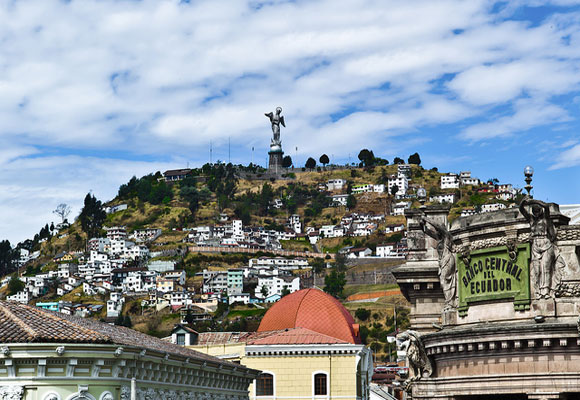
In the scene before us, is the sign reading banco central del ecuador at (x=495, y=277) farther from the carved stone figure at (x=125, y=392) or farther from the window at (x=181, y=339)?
the window at (x=181, y=339)

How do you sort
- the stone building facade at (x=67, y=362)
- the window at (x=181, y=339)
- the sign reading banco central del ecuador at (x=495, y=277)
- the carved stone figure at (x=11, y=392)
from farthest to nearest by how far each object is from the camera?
1. the window at (x=181, y=339)
2. the stone building facade at (x=67, y=362)
3. the carved stone figure at (x=11, y=392)
4. the sign reading banco central del ecuador at (x=495, y=277)

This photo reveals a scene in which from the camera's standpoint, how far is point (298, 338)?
70562 mm

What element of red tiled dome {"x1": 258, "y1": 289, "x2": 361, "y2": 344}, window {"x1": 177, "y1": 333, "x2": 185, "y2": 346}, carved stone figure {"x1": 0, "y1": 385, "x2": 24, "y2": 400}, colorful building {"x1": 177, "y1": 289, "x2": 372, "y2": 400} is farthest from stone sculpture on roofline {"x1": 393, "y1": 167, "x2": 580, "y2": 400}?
window {"x1": 177, "y1": 333, "x2": 185, "y2": 346}

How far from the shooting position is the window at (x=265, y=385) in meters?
69.7

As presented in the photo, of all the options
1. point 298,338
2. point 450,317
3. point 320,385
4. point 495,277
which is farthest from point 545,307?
point 298,338

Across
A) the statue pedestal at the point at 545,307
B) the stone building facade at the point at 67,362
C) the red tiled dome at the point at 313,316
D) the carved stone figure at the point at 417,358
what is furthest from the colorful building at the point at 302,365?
the statue pedestal at the point at 545,307

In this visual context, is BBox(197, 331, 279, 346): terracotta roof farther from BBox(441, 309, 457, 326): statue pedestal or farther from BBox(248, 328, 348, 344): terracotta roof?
BBox(441, 309, 457, 326): statue pedestal

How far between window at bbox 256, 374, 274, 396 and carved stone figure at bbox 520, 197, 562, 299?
40122 mm

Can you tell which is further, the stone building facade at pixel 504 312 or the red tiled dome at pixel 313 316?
the red tiled dome at pixel 313 316

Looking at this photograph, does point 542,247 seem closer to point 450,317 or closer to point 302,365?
point 450,317

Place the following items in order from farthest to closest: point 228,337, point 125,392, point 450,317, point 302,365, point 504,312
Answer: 1. point 228,337
2. point 302,365
3. point 125,392
4. point 450,317
5. point 504,312

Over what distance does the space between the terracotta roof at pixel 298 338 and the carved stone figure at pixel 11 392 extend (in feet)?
111

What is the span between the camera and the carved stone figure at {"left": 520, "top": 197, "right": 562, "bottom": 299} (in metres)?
31.4

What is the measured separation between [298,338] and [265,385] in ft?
13.1
